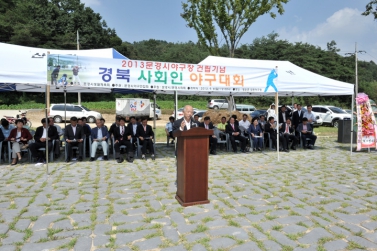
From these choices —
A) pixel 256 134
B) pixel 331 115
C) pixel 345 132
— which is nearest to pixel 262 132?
pixel 256 134

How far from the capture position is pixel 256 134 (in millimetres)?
9898

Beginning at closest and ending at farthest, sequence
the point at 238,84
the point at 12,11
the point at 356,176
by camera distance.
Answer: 1. the point at 356,176
2. the point at 238,84
3. the point at 12,11

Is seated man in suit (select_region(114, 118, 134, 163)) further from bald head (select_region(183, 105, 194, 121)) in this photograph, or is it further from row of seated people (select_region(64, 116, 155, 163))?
bald head (select_region(183, 105, 194, 121))

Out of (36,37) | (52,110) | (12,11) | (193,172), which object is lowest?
(193,172)

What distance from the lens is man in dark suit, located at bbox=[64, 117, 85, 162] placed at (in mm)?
7891

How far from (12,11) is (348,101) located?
5236 cm

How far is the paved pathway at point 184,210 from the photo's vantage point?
10.2 ft

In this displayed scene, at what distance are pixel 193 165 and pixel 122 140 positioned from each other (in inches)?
173

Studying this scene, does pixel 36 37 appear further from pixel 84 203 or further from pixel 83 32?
pixel 84 203

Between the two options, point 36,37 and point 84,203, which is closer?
point 84,203

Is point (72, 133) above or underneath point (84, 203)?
above

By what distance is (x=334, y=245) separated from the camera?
3037mm

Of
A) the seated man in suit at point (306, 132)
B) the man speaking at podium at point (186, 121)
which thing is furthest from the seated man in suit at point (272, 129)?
the man speaking at podium at point (186, 121)

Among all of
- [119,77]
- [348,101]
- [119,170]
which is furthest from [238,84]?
[348,101]
